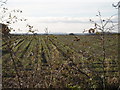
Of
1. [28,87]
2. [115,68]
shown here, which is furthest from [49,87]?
[115,68]

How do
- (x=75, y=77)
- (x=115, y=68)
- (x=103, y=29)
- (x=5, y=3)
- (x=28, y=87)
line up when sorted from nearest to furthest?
(x=5, y=3) → (x=103, y=29) → (x=28, y=87) → (x=75, y=77) → (x=115, y=68)

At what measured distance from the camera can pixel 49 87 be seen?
13.0 ft

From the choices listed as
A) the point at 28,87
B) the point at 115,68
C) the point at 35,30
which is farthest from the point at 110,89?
the point at 115,68

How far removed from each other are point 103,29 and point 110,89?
1.31 m

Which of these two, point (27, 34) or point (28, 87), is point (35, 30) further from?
point (28, 87)

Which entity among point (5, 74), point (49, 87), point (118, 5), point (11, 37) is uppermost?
point (118, 5)

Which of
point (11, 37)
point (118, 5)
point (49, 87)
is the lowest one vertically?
point (49, 87)

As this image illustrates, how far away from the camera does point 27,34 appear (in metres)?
3.59

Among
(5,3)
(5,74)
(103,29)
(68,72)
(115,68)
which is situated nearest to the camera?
(5,3)

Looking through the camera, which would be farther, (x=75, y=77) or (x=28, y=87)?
(x=75, y=77)

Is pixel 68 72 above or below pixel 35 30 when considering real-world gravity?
below

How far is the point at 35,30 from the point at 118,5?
1438 millimetres

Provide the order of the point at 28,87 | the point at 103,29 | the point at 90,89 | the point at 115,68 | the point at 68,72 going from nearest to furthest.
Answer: the point at 103,29, the point at 28,87, the point at 90,89, the point at 68,72, the point at 115,68

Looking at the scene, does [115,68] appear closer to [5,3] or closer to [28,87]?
[28,87]
